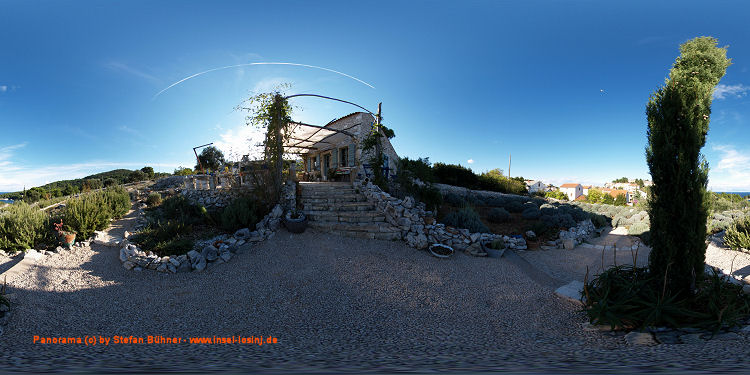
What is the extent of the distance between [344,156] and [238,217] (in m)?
8.56

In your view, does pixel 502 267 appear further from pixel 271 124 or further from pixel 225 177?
pixel 225 177

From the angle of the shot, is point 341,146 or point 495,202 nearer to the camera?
point 495,202

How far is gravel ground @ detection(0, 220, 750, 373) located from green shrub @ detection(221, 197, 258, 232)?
1143 millimetres

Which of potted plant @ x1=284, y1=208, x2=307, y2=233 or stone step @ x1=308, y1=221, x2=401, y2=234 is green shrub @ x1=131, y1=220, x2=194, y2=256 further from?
stone step @ x1=308, y1=221, x2=401, y2=234

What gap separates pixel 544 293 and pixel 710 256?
4090mm

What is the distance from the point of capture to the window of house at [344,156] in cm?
1396

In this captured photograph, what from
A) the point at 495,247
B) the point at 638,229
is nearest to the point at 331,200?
the point at 495,247

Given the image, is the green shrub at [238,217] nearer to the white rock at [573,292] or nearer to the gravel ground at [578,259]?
the white rock at [573,292]

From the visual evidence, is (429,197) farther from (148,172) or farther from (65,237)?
(148,172)

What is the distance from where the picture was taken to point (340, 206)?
6973mm

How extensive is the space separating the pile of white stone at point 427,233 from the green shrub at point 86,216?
643cm

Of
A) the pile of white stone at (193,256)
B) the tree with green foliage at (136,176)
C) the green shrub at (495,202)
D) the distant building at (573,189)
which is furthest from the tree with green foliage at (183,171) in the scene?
the distant building at (573,189)

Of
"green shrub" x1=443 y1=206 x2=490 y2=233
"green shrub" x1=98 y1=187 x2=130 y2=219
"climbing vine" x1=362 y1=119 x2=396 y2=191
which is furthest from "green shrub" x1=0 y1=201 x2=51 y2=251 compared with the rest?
"green shrub" x1=443 y1=206 x2=490 y2=233

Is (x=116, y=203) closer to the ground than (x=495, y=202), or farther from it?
closer to the ground
